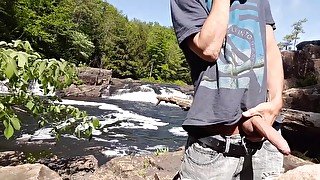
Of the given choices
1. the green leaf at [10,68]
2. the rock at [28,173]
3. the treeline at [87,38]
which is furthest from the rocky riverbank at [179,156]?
the treeline at [87,38]

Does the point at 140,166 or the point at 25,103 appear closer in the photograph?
→ the point at 25,103

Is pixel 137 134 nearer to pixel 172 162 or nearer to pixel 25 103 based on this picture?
pixel 172 162

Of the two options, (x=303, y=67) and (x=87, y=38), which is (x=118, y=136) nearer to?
(x=303, y=67)

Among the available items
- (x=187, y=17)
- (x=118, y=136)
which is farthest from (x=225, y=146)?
(x=118, y=136)

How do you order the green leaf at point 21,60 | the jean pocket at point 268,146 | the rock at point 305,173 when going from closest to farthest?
1. the rock at point 305,173
2. the jean pocket at point 268,146
3. the green leaf at point 21,60

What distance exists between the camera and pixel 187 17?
128 cm

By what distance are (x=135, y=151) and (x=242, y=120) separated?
9.12 m

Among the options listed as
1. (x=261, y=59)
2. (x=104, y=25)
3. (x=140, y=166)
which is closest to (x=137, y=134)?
(x=140, y=166)

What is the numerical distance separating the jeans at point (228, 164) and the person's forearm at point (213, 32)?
0.99 ft

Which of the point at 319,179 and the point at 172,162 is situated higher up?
the point at 319,179

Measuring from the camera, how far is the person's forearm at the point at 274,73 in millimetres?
1296

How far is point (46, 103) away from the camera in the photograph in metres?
2.88

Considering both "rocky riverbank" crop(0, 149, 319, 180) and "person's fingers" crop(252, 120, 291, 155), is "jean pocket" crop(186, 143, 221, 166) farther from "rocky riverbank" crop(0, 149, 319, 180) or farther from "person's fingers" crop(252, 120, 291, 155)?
"rocky riverbank" crop(0, 149, 319, 180)

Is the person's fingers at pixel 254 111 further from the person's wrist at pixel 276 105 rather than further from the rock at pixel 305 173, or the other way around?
the rock at pixel 305 173
